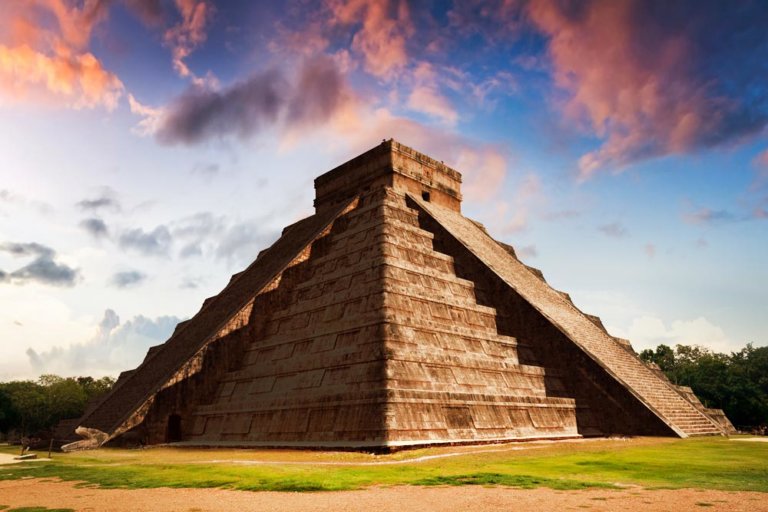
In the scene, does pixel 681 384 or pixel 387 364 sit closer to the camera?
pixel 387 364

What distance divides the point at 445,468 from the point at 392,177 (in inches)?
920

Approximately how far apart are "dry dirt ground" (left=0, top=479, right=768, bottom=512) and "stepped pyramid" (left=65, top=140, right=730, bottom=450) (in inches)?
245

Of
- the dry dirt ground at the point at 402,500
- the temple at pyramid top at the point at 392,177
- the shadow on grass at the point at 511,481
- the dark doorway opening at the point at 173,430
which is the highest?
the temple at pyramid top at the point at 392,177

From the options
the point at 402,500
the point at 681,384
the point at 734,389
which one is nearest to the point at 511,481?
the point at 402,500

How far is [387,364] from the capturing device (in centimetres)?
1733

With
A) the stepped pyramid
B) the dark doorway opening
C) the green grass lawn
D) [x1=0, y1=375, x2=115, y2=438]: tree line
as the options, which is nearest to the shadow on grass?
the green grass lawn

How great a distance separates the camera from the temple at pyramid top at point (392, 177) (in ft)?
113

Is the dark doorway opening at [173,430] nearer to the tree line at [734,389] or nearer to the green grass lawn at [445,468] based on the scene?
the green grass lawn at [445,468]

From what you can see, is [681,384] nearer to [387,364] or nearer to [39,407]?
[387,364]

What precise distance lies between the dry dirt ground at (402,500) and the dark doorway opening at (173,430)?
12114mm

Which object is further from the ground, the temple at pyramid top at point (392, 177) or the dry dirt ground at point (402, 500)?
the temple at pyramid top at point (392, 177)

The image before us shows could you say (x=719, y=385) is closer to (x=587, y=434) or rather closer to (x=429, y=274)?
(x=587, y=434)

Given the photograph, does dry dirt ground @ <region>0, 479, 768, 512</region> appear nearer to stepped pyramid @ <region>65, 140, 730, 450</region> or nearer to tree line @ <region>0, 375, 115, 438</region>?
stepped pyramid @ <region>65, 140, 730, 450</region>

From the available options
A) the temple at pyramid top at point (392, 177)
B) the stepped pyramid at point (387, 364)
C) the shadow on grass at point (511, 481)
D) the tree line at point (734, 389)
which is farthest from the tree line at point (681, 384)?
the shadow on grass at point (511, 481)
